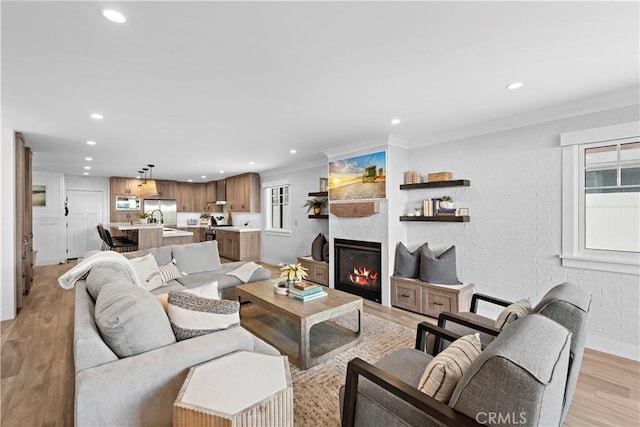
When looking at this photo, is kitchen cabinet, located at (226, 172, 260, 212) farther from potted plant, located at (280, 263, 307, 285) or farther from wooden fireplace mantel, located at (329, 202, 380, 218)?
potted plant, located at (280, 263, 307, 285)

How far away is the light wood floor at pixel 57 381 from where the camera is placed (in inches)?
73.5

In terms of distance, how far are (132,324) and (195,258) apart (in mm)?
2724

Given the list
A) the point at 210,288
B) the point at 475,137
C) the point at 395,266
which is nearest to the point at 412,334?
the point at 395,266

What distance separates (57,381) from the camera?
2.22m

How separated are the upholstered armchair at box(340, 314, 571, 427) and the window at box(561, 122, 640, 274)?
7.69 ft

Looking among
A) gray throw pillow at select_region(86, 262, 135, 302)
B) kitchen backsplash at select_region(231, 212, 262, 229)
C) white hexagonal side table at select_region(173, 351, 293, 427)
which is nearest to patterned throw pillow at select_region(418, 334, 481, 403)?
white hexagonal side table at select_region(173, 351, 293, 427)

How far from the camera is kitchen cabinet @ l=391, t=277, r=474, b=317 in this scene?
3383 millimetres

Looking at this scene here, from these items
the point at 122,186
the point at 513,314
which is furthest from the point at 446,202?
the point at 122,186

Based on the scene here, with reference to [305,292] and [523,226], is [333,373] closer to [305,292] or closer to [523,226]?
[305,292]

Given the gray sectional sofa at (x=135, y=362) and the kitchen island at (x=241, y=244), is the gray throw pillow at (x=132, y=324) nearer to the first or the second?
the gray sectional sofa at (x=135, y=362)

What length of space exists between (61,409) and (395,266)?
3.57 m

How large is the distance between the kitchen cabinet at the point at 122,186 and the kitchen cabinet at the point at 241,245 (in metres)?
3.10
